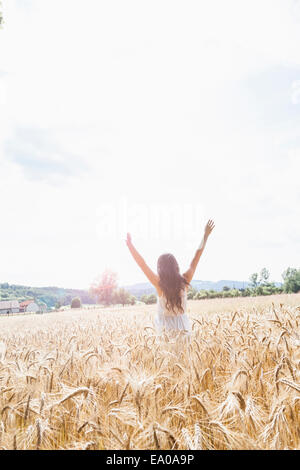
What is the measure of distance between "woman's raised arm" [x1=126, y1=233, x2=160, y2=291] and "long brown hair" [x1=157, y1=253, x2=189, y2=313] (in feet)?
0.29

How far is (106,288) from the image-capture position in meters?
94.1

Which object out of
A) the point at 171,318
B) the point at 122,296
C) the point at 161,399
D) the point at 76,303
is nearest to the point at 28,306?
the point at 76,303

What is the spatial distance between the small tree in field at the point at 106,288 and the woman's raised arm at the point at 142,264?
87116 millimetres

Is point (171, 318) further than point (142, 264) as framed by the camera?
Yes

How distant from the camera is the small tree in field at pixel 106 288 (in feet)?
302

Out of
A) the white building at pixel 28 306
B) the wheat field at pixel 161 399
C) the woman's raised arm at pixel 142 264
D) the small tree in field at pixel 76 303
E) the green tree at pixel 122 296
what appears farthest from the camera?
the white building at pixel 28 306

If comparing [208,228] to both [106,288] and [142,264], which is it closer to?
[142,264]

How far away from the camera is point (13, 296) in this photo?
11925 cm

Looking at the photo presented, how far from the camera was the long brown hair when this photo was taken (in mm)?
5512

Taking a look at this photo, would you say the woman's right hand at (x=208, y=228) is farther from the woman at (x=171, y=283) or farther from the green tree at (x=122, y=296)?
the green tree at (x=122, y=296)

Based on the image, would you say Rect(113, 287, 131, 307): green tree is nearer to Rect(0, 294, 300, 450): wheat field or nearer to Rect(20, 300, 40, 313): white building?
Rect(20, 300, 40, 313): white building

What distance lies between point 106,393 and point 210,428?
99 centimetres

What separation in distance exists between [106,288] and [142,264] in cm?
9038

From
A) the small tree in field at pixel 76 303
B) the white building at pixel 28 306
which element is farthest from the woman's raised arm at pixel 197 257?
the white building at pixel 28 306
